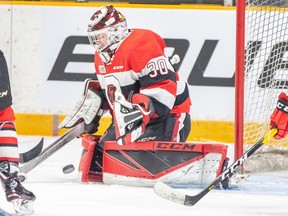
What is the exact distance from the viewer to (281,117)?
4.23 metres

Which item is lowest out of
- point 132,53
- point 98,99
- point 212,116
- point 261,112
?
point 212,116

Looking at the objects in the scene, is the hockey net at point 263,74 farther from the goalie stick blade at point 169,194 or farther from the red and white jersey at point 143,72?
the goalie stick blade at point 169,194

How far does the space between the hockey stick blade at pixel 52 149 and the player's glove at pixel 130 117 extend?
488mm

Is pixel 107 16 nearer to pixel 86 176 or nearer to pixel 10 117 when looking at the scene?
pixel 86 176

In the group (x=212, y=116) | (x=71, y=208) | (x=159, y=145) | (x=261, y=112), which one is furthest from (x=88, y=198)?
(x=212, y=116)

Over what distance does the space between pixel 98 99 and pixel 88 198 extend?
3.05 ft

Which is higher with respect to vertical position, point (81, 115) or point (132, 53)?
point (132, 53)

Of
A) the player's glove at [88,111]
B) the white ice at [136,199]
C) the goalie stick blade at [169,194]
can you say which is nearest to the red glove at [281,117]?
the white ice at [136,199]

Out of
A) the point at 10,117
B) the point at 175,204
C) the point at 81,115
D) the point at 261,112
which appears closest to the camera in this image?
the point at 10,117

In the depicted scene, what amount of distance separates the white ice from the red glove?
320mm

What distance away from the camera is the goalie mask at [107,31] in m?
4.93

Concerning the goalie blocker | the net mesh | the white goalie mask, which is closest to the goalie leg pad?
the goalie blocker

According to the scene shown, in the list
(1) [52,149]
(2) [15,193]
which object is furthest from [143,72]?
(2) [15,193]

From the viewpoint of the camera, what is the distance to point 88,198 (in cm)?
431
